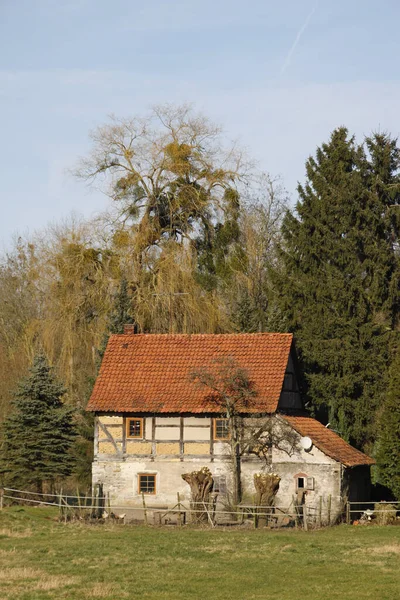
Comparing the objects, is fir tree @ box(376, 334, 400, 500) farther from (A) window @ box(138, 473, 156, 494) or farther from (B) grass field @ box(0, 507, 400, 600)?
(A) window @ box(138, 473, 156, 494)

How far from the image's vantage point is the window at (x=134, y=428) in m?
35.8

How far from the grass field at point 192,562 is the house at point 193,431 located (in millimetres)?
2636

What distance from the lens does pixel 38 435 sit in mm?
36938

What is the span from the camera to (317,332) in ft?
139

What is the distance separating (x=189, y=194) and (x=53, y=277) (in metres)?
7.20

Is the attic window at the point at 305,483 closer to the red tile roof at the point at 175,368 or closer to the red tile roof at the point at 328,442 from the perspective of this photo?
the red tile roof at the point at 328,442

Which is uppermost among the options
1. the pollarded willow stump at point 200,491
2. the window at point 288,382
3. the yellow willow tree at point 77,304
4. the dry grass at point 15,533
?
the yellow willow tree at point 77,304

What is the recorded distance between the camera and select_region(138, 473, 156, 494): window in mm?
34938

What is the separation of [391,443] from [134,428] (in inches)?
347

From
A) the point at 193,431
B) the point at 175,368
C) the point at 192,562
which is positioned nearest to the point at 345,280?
the point at 175,368

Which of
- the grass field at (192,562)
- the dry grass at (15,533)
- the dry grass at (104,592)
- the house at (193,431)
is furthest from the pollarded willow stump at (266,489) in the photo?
the dry grass at (104,592)

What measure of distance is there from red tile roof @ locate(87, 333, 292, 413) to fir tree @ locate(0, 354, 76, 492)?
2.25 meters

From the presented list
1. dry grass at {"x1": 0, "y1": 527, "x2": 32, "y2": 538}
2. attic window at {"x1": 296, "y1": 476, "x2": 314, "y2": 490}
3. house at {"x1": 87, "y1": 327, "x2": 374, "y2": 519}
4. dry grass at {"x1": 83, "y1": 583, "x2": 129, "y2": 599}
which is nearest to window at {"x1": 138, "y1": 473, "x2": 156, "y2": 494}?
house at {"x1": 87, "y1": 327, "x2": 374, "y2": 519}

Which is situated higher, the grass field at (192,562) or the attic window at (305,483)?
the attic window at (305,483)
